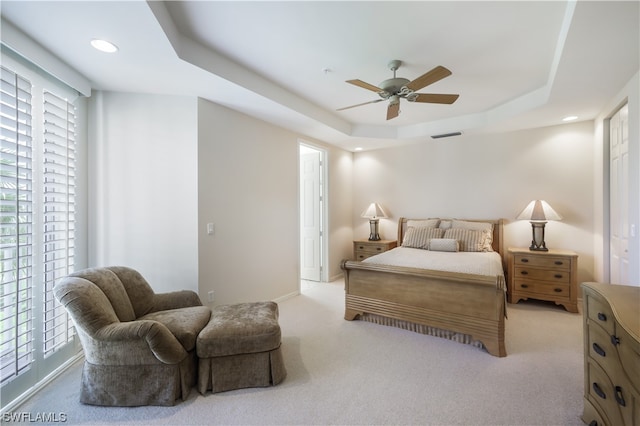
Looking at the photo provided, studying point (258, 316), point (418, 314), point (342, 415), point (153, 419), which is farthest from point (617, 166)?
point (153, 419)

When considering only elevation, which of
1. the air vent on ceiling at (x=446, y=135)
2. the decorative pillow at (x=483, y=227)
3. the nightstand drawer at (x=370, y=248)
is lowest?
the nightstand drawer at (x=370, y=248)

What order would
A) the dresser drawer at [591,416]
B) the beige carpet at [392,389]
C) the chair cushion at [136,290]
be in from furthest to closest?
the chair cushion at [136,290] → the beige carpet at [392,389] → the dresser drawer at [591,416]

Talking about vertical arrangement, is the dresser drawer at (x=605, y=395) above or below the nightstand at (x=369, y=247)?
below

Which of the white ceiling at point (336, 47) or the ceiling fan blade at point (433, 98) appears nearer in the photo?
the white ceiling at point (336, 47)

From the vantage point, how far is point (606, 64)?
7.65 feet

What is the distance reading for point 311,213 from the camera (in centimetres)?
522

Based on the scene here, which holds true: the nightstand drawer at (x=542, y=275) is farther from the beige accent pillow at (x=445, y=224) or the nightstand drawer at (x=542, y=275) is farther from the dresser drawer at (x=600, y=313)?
the dresser drawer at (x=600, y=313)

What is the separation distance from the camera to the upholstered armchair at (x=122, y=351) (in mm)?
1820

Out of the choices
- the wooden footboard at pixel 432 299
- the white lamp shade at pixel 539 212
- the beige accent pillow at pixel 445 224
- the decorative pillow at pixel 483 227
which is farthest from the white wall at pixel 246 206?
the white lamp shade at pixel 539 212

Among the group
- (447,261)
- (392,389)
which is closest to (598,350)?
(392,389)

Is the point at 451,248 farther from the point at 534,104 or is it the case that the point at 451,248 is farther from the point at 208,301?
the point at 208,301

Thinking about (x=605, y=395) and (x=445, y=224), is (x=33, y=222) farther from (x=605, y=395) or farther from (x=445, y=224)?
(x=445, y=224)

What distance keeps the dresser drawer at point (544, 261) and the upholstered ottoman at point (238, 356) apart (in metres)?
3.56

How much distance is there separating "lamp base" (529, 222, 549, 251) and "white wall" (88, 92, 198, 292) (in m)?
4.44
